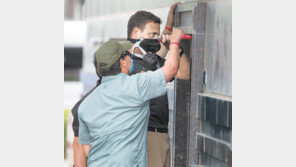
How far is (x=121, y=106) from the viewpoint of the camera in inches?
103

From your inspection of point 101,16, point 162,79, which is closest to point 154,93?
point 162,79

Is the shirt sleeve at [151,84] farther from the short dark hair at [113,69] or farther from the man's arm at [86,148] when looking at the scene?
the man's arm at [86,148]

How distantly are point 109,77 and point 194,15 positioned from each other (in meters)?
0.61

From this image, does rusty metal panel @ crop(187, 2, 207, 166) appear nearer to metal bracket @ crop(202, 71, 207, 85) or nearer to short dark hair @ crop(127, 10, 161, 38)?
metal bracket @ crop(202, 71, 207, 85)

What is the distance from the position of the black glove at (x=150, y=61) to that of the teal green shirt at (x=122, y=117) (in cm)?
21

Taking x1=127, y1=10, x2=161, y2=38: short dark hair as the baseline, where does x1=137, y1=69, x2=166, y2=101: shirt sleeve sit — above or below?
below

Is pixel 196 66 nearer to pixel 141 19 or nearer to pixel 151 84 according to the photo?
pixel 151 84

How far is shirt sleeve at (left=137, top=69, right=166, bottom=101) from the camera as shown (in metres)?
2.57

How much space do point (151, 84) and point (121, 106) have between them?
0.22 m

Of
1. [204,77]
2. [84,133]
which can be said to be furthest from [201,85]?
[84,133]

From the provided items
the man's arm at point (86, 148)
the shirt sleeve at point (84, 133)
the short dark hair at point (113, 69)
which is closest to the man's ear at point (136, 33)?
the short dark hair at point (113, 69)

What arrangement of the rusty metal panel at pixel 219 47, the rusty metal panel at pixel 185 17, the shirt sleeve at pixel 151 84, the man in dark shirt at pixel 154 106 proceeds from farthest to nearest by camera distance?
the man in dark shirt at pixel 154 106
the rusty metal panel at pixel 185 17
the shirt sleeve at pixel 151 84
the rusty metal panel at pixel 219 47

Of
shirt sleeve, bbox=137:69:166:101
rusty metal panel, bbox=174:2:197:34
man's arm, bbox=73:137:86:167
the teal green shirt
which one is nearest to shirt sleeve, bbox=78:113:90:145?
the teal green shirt

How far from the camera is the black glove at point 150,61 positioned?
2822 mm
